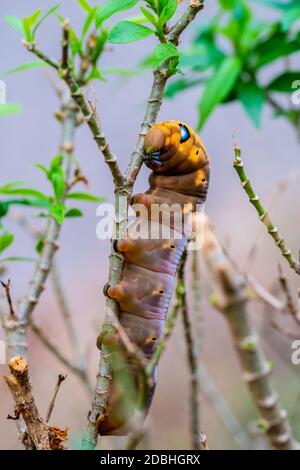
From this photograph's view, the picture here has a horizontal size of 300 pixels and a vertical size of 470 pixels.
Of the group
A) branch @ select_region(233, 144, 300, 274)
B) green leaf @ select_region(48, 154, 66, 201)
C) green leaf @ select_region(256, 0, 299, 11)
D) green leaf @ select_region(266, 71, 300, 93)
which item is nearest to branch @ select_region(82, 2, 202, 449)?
branch @ select_region(233, 144, 300, 274)

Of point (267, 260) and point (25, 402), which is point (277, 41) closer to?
point (25, 402)

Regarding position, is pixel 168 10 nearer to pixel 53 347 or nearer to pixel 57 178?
pixel 57 178

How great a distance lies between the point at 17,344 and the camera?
1002mm

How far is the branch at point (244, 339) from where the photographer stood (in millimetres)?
753

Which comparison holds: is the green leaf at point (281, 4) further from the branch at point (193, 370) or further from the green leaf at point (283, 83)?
the branch at point (193, 370)

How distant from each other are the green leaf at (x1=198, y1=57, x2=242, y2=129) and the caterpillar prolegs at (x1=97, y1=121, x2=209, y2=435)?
176 millimetres

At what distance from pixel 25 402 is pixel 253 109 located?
0.82m

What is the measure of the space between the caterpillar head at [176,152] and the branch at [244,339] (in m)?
0.16

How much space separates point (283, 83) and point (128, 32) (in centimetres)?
69

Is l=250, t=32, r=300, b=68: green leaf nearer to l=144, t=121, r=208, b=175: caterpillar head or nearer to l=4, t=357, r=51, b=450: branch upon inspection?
l=144, t=121, r=208, b=175: caterpillar head

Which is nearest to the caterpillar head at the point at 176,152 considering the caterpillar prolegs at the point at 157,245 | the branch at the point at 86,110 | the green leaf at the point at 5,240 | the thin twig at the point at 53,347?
the caterpillar prolegs at the point at 157,245

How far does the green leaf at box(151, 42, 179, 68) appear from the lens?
75 cm

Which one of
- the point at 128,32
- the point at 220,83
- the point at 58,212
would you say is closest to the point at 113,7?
the point at 128,32

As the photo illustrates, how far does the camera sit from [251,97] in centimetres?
139
